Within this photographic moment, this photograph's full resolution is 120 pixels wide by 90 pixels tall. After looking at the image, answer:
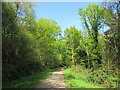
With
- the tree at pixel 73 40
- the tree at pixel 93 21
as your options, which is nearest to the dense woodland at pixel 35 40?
the tree at pixel 93 21

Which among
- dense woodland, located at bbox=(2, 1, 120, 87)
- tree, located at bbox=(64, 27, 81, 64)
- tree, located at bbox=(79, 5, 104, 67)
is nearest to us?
dense woodland, located at bbox=(2, 1, 120, 87)

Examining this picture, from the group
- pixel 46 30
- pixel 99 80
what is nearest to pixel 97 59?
pixel 99 80

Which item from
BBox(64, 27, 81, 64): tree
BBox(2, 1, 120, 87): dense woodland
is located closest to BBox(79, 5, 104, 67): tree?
BBox(2, 1, 120, 87): dense woodland

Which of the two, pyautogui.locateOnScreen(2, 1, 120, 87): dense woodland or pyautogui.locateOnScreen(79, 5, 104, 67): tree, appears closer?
pyautogui.locateOnScreen(2, 1, 120, 87): dense woodland

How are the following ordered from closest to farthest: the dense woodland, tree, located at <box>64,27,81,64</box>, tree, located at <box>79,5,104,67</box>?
the dense woodland
tree, located at <box>79,5,104,67</box>
tree, located at <box>64,27,81,64</box>

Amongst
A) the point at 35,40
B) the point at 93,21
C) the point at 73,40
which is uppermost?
the point at 93,21

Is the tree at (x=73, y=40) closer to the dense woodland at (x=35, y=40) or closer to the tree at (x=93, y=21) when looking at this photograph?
the dense woodland at (x=35, y=40)

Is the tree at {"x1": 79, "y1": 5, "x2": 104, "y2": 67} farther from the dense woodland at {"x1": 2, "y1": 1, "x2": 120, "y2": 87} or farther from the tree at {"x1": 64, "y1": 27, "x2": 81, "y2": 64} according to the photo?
the tree at {"x1": 64, "y1": 27, "x2": 81, "y2": 64}

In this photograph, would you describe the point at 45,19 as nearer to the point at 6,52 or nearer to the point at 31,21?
the point at 31,21

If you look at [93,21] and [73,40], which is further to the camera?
[73,40]

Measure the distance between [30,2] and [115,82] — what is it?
1119 centimetres

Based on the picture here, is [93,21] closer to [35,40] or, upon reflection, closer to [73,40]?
[73,40]

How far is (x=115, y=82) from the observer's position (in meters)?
6.68

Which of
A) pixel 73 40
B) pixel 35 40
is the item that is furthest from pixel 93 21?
pixel 35 40
